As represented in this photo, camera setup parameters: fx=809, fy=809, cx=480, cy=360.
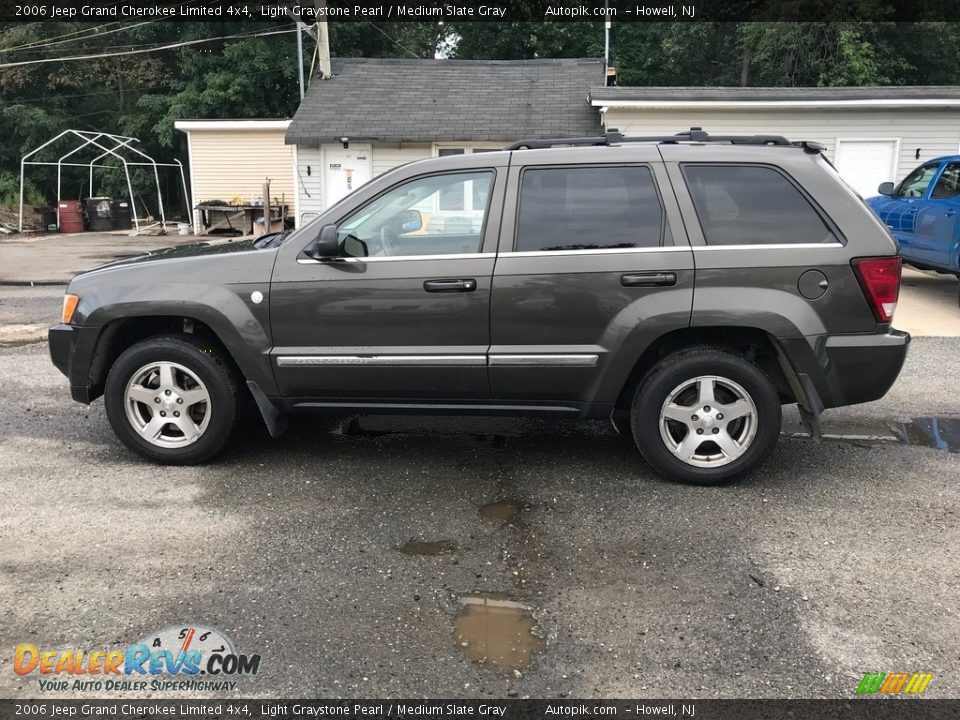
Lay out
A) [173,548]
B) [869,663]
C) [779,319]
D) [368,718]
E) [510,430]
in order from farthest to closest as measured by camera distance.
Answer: [510,430], [779,319], [173,548], [869,663], [368,718]

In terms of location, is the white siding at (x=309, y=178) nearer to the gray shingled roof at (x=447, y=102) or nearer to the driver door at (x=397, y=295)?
the gray shingled roof at (x=447, y=102)

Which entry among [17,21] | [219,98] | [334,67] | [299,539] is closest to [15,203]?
[219,98]

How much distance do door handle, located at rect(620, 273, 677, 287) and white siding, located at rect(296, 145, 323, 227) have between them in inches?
618

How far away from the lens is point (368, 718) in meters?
2.65

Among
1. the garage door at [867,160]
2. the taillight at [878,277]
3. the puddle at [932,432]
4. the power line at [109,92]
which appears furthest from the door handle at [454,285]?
the power line at [109,92]

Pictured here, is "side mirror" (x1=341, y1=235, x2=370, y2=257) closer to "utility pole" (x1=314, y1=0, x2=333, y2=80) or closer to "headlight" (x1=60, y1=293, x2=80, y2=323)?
"headlight" (x1=60, y1=293, x2=80, y2=323)

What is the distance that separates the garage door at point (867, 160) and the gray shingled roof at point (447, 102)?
5.25 m

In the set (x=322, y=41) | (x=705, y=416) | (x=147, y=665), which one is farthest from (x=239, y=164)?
(x=147, y=665)

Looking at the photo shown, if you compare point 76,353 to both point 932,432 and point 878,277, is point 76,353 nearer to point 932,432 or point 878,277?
point 878,277

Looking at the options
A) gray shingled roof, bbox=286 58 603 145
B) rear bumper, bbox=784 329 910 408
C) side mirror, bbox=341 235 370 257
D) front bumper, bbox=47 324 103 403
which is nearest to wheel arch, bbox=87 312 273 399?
front bumper, bbox=47 324 103 403

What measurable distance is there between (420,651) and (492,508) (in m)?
1.36

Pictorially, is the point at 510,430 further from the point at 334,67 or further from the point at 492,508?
the point at 334,67

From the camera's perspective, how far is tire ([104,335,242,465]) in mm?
4668

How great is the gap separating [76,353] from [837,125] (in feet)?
53.9
